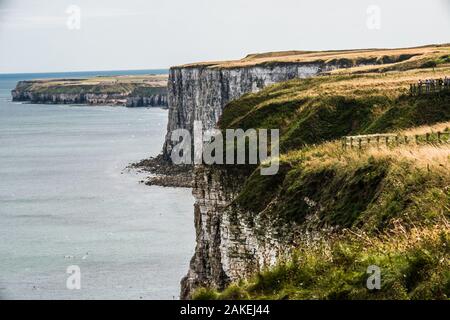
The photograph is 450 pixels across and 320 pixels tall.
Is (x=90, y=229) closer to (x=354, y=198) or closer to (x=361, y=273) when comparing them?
(x=354, y=198)

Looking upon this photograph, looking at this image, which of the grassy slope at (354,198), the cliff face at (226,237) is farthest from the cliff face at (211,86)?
the cliff face at (226,237)

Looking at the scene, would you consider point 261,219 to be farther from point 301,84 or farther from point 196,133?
point 196,133

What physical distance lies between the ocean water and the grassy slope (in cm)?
1873

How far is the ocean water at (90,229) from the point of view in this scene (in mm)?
58438

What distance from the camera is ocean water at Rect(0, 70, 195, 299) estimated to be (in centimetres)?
5844

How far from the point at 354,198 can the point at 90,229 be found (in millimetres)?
60365

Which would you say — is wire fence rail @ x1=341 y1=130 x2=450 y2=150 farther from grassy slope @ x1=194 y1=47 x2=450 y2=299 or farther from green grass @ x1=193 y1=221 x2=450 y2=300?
green grass @ x1=193 y1=221 x2=450 y2=300

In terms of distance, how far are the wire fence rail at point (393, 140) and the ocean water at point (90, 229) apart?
26075 millimetres

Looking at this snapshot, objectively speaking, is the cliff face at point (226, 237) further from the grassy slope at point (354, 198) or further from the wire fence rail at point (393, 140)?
the wire fence rail at point (393, 140)

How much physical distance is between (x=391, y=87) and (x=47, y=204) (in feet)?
201

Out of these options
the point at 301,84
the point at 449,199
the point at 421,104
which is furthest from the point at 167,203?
the point at 449,199

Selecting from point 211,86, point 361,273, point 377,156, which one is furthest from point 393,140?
point 211,86

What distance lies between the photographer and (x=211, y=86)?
118 meters

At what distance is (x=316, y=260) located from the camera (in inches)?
591
